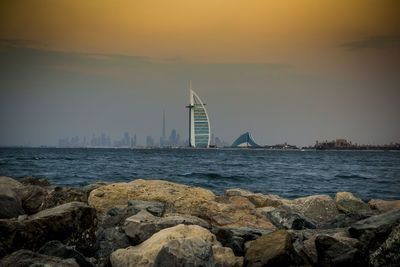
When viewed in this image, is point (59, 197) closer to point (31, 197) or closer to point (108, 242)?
point (31, 197)

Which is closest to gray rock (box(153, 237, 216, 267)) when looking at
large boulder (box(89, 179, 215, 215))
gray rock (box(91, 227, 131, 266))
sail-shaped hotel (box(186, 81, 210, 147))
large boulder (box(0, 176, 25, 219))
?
gray rock (box(91, 227, 131, 266))

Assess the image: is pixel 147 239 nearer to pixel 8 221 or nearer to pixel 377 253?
pixel 8 221

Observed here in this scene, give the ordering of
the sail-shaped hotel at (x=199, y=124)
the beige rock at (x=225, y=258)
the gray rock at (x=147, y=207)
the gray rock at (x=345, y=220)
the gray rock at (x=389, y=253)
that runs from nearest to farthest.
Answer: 1. the gray rock at (x=389, y=253)
2. the beige rock at (x=225, y=258)
3. the gray rock at (x=345, y=220)
4. the gray rock at (x=147, y=207)
5. the sail-shaped hotel at (x=199, y=124)

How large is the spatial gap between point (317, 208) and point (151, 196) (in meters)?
4.64

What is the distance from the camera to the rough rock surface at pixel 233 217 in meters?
7.11

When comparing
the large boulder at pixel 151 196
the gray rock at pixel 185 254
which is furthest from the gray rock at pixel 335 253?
the large boulder at pixel 151 196

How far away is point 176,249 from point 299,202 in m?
6.89

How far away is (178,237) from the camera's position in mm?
4996

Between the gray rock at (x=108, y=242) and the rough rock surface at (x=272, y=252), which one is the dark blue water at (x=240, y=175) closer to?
the gray rock at (x=108, y=242)

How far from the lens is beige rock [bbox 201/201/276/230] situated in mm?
7105

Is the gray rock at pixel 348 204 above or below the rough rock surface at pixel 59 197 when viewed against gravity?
below

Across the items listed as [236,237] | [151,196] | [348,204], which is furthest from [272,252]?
[348,204]

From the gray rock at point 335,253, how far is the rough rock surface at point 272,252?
0.39 metres

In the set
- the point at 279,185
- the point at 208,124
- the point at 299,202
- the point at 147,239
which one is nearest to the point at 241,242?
the point at 147,239
